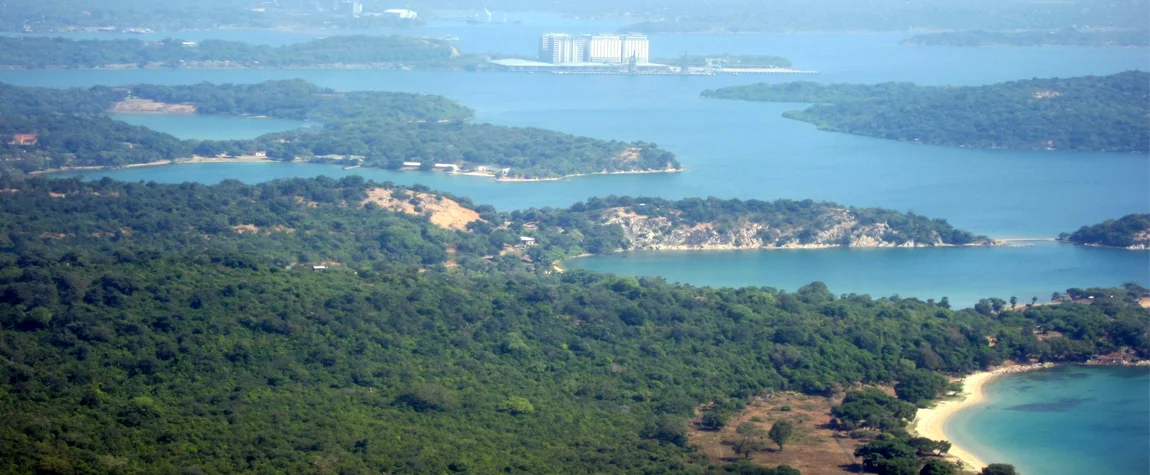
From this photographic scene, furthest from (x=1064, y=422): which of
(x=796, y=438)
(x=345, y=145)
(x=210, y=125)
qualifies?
(x=210, y=125)

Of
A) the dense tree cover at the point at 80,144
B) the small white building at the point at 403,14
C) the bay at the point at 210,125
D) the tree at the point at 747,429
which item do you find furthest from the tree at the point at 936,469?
the small white building at the point at 403,14

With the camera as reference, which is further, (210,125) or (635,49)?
(635,49)

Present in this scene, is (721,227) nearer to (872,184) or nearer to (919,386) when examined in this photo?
(872,184)

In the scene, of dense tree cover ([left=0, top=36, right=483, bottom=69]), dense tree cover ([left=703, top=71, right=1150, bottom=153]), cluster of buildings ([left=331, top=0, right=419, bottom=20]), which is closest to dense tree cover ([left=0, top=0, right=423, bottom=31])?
cluster of buildings ([left=331, top=0, right=419, bottom=20])

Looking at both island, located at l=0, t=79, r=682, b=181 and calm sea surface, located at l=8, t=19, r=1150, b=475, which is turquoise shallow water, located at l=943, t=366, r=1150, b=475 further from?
island, located at l=0, t=79, r=682, b=181

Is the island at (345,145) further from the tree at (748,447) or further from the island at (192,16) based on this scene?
the island at (192,16)

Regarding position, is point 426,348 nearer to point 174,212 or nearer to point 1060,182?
point 174,212

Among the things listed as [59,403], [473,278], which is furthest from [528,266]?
[59,403]
